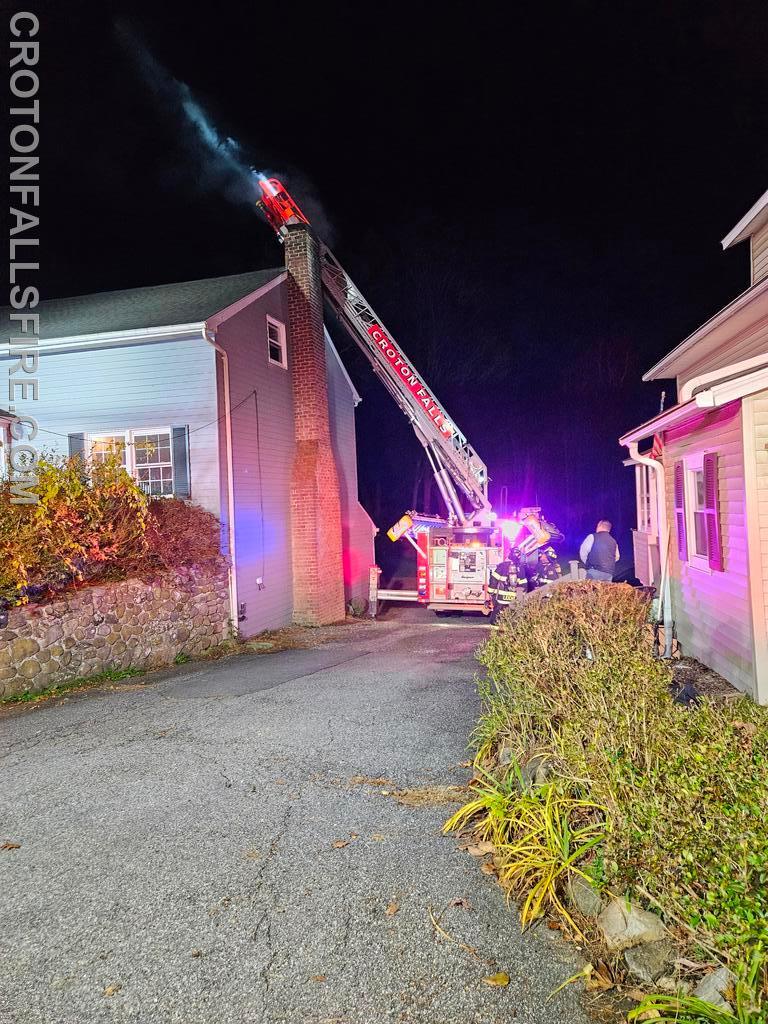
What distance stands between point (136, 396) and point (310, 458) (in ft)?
12.9

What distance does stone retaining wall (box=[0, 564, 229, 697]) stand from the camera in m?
8.25

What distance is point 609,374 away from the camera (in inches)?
1351

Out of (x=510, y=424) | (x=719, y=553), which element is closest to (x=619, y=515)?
(x=510, y=424)

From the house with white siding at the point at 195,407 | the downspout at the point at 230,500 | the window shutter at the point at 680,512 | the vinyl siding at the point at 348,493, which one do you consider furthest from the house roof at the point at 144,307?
the window shutter at the point at 680,512

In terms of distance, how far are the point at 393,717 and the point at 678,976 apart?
4.24 meters

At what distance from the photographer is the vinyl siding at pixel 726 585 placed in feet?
23.8

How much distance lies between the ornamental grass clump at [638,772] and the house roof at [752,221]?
7.63m

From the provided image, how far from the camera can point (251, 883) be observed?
147 inches

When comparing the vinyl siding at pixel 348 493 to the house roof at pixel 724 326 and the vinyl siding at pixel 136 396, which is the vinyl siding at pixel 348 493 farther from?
the house roof at pixel 724 326

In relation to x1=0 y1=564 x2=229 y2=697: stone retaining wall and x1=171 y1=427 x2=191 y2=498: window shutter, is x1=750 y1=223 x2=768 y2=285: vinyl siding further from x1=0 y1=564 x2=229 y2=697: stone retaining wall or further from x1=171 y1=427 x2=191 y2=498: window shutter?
x1=0 y1=564 x2=229 y2=697: stone retaining wall

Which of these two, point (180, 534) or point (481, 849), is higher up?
point (180, 534)

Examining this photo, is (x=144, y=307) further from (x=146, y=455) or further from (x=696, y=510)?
(x=696, y=510)

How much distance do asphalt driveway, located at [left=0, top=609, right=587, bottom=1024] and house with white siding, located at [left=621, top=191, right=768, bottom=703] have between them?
3.17 meters

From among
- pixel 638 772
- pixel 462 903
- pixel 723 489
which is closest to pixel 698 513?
pixel 723 489
